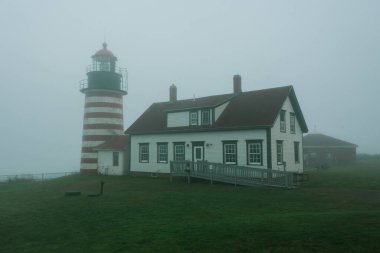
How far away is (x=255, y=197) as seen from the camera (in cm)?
1864

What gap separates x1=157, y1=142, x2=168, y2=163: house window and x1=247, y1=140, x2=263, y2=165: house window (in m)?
A: 8.25

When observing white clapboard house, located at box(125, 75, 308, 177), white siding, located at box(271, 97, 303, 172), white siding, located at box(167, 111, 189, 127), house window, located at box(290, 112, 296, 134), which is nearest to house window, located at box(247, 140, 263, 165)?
white clapboard house, located at box(125, 75, 308, 177)

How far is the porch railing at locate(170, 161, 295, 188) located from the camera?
75.2 ft

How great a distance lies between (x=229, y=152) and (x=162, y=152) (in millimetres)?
7126

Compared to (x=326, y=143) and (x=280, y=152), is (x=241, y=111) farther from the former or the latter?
(x=326, y=143)

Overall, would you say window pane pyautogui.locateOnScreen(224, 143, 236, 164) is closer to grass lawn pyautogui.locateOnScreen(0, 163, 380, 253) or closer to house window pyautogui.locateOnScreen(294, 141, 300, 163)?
house window pyautogui.locateOnScreen(294, 141, 300, 163)

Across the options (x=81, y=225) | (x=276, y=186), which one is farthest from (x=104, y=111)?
(x=81, y=225)

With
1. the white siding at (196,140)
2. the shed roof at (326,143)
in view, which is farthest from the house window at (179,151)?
the shed roof at (326,143)

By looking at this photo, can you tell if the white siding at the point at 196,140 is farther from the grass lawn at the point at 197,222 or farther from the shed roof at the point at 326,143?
the shed roof at the point at 326,143

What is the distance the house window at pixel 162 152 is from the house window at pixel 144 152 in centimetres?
147

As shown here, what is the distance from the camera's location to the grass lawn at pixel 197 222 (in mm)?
9828

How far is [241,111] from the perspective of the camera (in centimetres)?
2933

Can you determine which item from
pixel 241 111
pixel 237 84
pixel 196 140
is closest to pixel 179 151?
pixel 196 140

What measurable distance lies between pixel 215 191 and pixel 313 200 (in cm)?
601
